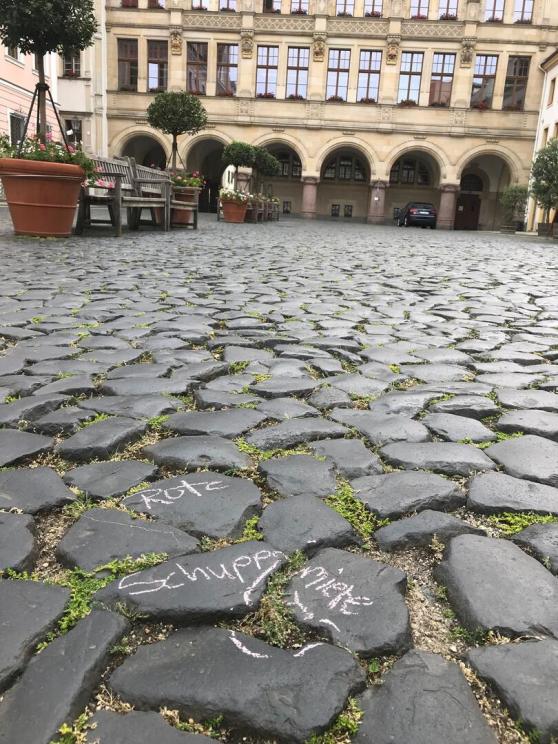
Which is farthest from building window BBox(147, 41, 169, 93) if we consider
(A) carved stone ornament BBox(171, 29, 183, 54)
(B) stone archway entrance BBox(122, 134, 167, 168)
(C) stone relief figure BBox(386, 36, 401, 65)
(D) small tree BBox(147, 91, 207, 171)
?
(D) small tree BBox(147, 91, 207, 171)

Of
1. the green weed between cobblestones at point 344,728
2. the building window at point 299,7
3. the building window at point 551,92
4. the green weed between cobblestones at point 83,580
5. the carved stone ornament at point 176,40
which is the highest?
the building window at point 299,7

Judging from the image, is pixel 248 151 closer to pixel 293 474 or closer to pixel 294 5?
pixel 294 5

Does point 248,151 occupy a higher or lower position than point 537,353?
higher

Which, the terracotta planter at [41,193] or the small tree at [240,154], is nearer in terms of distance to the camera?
the terracotta planter at [41,193]

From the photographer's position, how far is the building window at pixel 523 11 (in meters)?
31.7

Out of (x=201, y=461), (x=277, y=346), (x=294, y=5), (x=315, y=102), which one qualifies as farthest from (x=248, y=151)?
(x=201, y=461)

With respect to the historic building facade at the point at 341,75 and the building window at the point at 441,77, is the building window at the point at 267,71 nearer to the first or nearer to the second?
the historic building facade at the point at 341,75

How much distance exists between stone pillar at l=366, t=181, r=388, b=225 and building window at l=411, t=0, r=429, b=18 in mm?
8352

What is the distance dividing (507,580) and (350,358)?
6.64ft

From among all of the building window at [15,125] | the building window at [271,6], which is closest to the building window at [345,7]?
the building window at [271,6]

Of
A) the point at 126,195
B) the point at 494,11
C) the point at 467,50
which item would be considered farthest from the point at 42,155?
the point at 494,11

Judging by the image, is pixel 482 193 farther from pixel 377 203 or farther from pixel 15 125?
pixel 15 125

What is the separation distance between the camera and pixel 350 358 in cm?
331

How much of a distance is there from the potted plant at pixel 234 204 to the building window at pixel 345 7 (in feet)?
59.3
